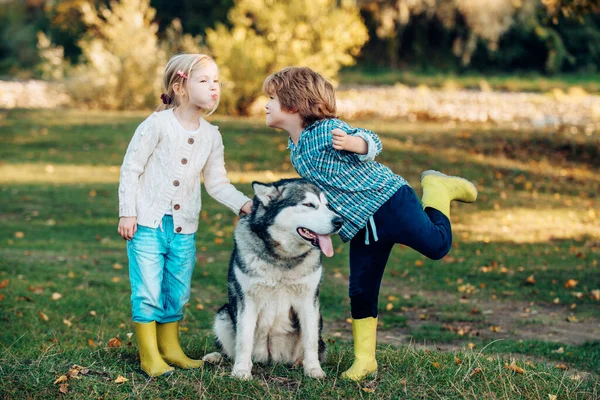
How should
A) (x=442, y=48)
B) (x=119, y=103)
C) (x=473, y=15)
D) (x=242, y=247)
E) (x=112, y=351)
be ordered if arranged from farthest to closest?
(x=442, y=48) → (x=473, y=15) → (x=119, y=103) → (x=112, y=351) → (x=242, y=247)

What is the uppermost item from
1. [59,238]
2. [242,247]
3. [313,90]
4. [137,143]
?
[313,90]

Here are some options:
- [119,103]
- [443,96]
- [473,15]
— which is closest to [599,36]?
[473,15]

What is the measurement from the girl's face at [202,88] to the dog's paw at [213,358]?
5.09 ft

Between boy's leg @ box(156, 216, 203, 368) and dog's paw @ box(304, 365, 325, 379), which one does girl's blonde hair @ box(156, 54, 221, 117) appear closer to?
boy's leg @ box(156, 216, 203, 368)

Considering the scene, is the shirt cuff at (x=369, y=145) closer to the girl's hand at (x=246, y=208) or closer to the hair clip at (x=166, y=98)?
the girl's hand at (x=246, y=208)

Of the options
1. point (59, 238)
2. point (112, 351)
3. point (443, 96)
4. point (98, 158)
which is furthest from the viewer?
point (443, 96)

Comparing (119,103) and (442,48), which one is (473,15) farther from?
(119,103)

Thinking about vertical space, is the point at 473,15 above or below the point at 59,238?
above

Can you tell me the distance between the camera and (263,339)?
4.65 m

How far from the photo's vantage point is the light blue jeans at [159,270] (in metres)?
4.55

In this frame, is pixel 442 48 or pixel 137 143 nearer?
pixel 137 143

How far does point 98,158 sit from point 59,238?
18.6ft

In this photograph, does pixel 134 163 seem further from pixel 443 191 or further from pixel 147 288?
pixel 443 191

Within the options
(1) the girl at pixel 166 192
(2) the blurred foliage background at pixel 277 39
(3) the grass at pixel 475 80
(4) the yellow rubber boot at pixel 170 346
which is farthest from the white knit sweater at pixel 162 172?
(3) the grass at pixel 475 80
